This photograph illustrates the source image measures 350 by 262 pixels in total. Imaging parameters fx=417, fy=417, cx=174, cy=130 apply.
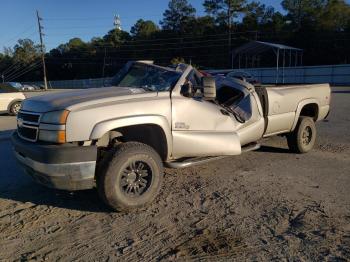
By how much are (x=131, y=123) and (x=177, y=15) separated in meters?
88.1

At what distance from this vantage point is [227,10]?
80125mm

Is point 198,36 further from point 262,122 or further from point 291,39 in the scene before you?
point 262,122

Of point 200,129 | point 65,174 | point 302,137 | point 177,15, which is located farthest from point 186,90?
point 177,15

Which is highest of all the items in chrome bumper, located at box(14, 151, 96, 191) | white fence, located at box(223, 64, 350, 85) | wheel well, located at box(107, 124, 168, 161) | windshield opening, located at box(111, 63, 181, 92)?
windshield opening, located at box(111, 63, 181, 92)

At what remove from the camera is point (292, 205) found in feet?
16.8

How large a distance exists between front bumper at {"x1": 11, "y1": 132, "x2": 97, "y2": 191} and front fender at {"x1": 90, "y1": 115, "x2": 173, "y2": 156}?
195mm

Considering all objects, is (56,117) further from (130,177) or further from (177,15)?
(177,15)

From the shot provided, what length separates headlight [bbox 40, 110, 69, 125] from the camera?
14.9 ft

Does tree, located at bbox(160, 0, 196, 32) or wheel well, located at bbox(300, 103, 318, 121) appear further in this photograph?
tree, located at bbox(160, 0, 196, 32)

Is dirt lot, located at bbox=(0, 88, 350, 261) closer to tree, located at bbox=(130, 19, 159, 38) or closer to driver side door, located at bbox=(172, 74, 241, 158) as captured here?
driver side door, located at bbox=(172, 74, 241, 158)

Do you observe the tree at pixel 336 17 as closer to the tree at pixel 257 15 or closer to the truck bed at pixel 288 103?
the tree at pixel 257 15

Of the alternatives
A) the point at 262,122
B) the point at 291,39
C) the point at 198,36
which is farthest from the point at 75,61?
the point at 262,122

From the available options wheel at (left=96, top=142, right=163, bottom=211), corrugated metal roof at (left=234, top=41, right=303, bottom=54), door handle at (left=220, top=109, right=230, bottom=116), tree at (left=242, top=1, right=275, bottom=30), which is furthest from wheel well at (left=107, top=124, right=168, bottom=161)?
tree at (left=242, top=1, right=275, bottom=30)

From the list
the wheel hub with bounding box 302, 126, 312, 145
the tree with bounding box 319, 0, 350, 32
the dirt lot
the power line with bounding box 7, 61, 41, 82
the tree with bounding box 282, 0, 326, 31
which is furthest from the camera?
the power line with bounding box 7, 61, 41, 82
